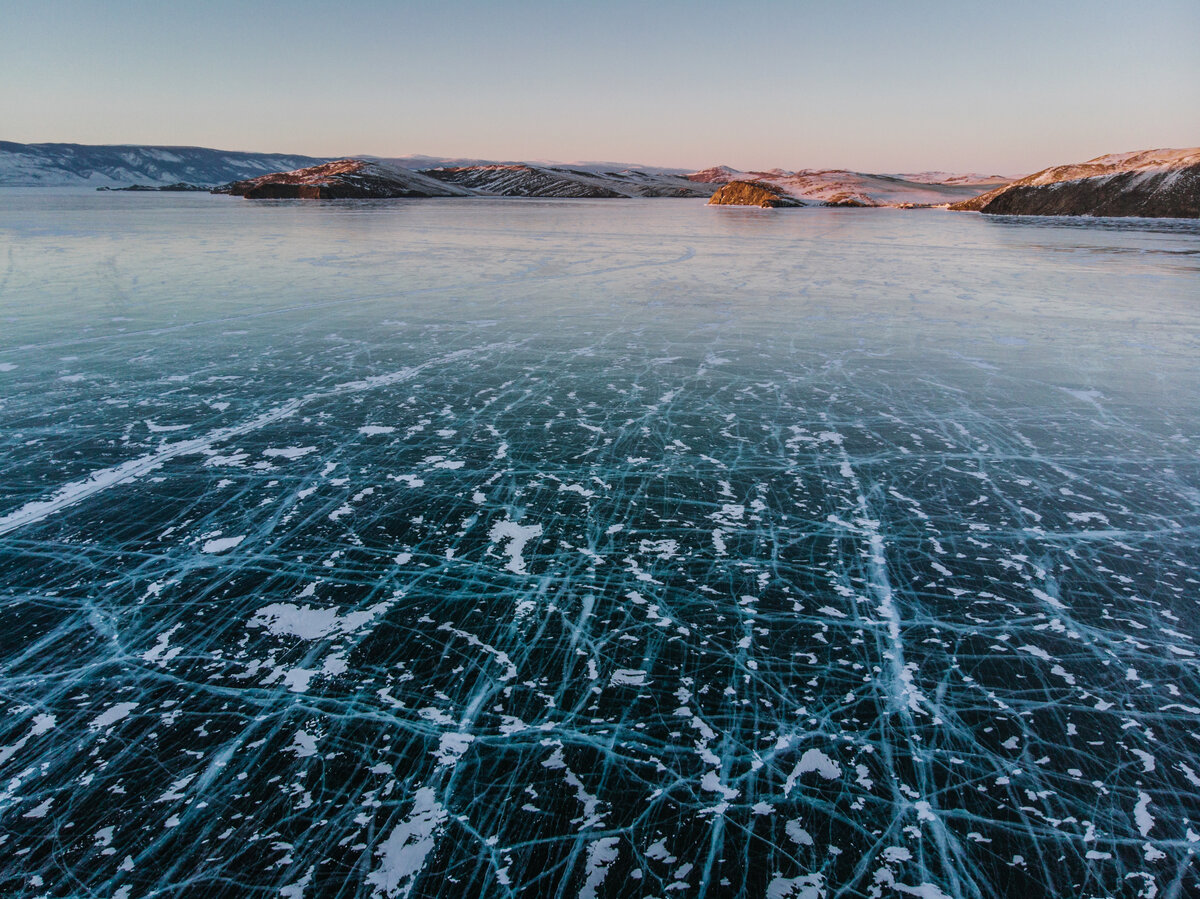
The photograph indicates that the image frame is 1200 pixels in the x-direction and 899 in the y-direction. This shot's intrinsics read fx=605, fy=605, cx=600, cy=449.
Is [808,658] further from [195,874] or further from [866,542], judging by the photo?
[195,874]

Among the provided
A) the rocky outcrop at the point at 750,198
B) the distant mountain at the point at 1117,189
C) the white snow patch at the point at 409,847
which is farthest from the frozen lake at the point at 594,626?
the rocky outcrop at the point at 750,198

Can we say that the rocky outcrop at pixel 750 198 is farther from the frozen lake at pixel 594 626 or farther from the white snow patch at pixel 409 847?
the white snow patch at pixel 409 847

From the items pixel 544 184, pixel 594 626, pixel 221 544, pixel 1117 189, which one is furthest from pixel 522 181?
pixel 594 626

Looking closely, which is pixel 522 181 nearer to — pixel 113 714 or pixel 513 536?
pixel 513 536

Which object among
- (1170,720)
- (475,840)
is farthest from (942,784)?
(475,840)

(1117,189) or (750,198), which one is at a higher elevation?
(1117,189)

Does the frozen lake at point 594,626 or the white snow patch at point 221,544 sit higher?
the frozen lake at point 594,626

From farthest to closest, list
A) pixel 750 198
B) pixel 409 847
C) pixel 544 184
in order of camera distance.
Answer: pixel 544 184 < pixel 750 198 < pixel 409 847
